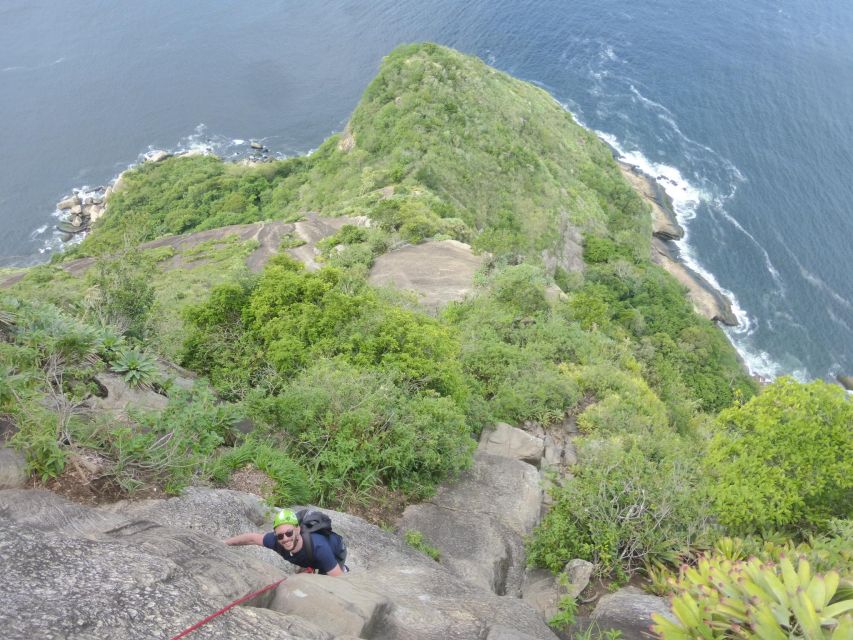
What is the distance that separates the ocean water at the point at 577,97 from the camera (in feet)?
224

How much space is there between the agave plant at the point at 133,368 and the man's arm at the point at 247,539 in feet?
17.3

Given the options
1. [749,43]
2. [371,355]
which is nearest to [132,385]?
[371,355]

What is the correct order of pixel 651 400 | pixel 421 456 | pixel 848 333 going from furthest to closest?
pixel 848 333, pixel 651 400, pixel 421 456

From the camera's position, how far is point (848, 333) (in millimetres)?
63312

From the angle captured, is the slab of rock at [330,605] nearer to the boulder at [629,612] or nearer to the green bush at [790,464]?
the boulder at [629,612]

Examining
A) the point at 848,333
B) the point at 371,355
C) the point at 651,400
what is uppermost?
the point at 371,355

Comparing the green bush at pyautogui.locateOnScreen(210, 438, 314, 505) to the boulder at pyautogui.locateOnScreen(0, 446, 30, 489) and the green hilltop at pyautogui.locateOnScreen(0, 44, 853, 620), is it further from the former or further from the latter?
the boulder at pyautogui.locateOnScreen(0, 446, 30, 489)

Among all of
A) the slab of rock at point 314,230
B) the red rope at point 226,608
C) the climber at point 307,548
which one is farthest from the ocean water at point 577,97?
the red rope at point 226,608

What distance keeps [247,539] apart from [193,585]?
81.5 inches

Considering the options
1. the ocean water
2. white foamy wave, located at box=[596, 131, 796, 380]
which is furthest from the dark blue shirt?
the ocean water

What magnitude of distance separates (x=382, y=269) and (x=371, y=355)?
53.5 feet

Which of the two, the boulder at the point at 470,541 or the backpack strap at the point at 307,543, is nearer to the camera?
the backpack strap at the point at 307,543

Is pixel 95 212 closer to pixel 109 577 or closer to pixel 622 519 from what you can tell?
pixel 622 519

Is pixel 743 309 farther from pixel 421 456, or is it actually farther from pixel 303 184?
pixel 421 456
